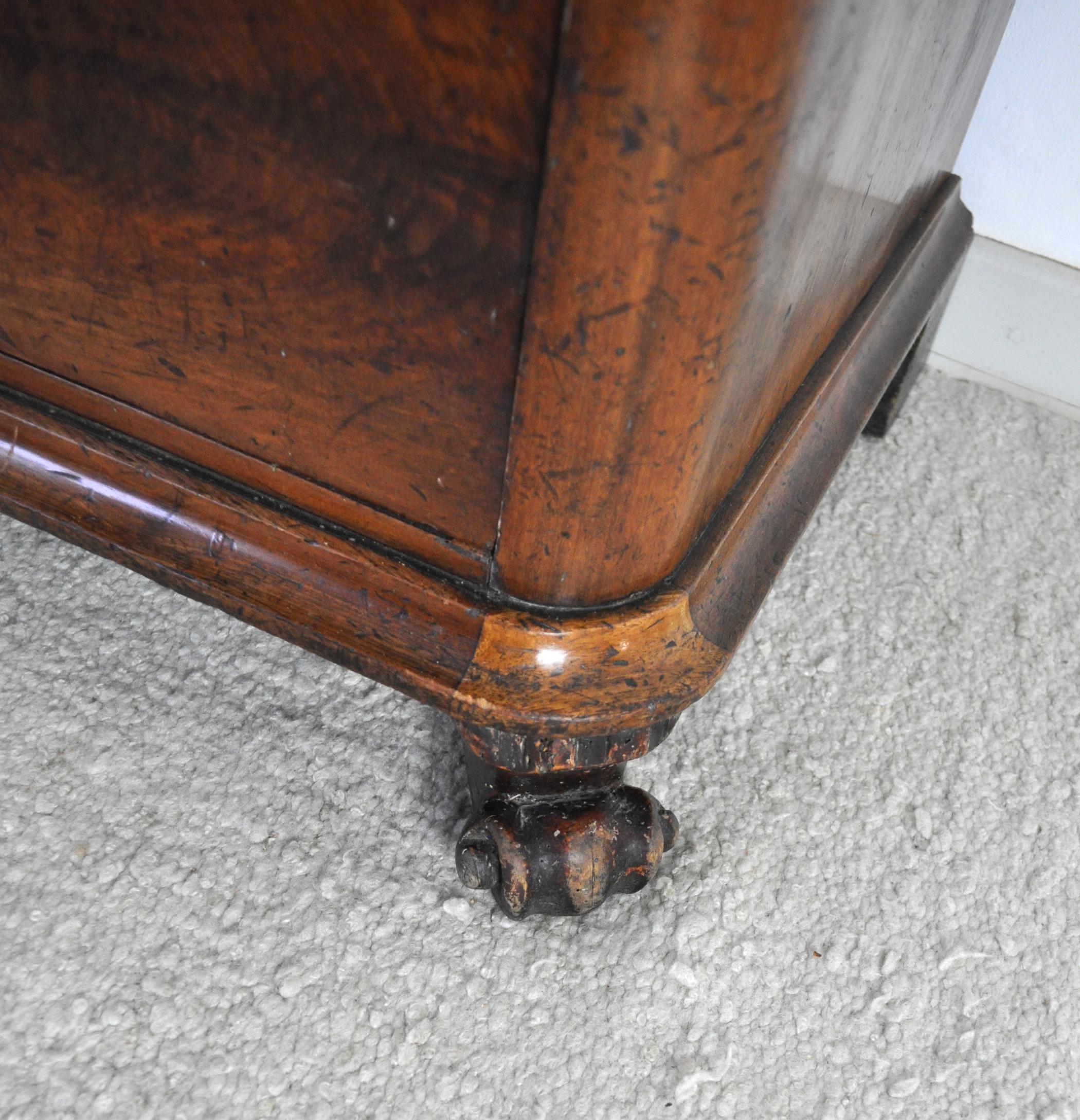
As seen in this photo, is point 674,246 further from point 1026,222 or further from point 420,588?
point 1026,222

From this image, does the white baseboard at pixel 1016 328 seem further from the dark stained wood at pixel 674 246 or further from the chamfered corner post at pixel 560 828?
the chamfered corner post at pixel 560 828

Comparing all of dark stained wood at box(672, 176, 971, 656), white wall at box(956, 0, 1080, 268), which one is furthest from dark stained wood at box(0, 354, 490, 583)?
white wall at box(956, 0, 1080, 268)

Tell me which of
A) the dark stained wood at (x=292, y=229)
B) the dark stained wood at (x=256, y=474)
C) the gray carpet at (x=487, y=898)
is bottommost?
the gray carpet at (x=487, y=898)

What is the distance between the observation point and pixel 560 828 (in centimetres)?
60

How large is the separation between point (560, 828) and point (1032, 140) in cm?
83

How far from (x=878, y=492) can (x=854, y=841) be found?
381 mm

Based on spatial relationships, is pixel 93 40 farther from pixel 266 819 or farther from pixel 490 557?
pixel 266 819

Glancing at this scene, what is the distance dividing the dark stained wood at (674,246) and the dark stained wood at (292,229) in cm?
2

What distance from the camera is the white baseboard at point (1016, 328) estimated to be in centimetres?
111

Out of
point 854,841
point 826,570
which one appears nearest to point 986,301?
point 826,570

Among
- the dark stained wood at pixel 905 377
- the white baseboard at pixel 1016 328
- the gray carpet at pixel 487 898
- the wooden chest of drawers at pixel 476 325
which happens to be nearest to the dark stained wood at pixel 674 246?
the wooden chest of drawers at pixel 476 325

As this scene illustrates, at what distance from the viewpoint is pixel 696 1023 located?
0.62 meters

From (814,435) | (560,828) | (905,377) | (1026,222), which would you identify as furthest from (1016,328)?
(560,828)

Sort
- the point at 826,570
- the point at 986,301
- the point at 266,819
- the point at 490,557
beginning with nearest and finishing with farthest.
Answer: the point at 490,557 → the point at 266,819 → the point at 826,570 → the point at 986,301
